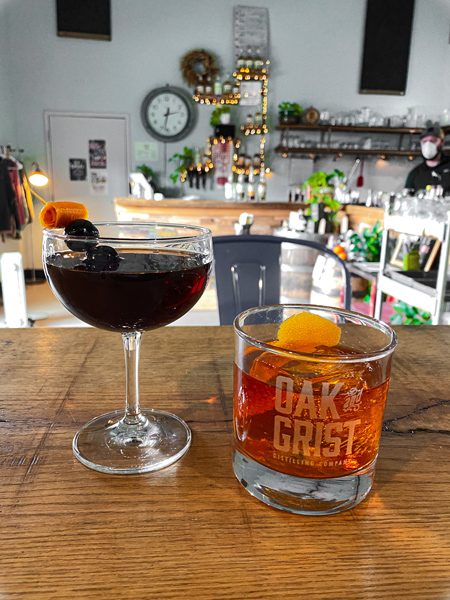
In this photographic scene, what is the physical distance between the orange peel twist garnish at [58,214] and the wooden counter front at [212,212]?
3.31 metres

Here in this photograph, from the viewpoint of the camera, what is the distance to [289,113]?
582 cm

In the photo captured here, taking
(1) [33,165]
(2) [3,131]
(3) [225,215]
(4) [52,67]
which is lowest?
(3) [225,215]

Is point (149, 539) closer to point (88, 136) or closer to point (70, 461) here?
point (70, 461)

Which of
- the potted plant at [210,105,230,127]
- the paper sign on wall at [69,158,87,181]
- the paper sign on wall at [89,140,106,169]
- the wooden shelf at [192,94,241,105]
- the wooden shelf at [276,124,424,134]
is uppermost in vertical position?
the wooden shelf at [192,94,241,105]

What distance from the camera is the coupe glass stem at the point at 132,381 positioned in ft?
1.48

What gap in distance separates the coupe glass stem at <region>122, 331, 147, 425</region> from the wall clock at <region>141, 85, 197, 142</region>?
5885mm

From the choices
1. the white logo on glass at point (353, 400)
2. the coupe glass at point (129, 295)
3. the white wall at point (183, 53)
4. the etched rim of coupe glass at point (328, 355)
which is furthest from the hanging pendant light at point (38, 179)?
the white wall at point (183, 53)

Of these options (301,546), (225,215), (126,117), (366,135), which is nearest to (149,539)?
(301,546)

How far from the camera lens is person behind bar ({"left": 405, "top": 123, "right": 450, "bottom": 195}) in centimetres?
474

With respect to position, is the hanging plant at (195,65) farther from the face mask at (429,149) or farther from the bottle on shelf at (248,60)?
the face mask at (429,149)

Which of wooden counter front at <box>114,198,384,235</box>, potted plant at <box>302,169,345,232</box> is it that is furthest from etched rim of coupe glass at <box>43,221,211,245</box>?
wooden counter front at <box>114,198,384,235</box>

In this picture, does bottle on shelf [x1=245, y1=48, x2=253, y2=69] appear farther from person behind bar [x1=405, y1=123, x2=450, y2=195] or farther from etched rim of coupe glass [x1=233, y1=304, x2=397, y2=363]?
etched rim of coupe glass [x1=233, y1=304, x2=397, y2=363]

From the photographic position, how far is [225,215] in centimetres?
386

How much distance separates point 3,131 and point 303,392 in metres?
5.76
